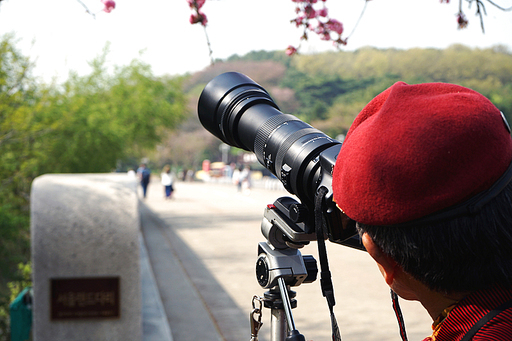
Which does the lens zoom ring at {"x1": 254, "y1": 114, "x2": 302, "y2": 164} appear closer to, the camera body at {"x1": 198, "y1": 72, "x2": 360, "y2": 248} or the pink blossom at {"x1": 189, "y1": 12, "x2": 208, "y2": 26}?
the camera body at {"x1": 198, "y1": 72, "x2": 360, "y2": 248}

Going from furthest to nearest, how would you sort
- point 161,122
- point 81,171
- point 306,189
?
1. point 161,122
2. point 81,171
3. point 306,189

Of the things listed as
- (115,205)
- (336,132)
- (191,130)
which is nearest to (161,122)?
(115,205)

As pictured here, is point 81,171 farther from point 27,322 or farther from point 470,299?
point 470,299

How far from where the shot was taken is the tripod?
4.32 ft

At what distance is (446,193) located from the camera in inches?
28.4

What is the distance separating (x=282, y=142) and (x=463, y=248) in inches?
28.2

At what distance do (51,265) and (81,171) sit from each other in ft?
15.4

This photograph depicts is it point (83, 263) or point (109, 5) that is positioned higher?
point (109, 5)

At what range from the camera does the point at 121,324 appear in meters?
3.59

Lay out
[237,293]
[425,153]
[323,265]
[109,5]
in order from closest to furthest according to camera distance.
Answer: [425,153]
[323,265]
[109,5]
[237,293]

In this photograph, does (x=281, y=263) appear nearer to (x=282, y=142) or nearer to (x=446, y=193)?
(x=282, y=142)

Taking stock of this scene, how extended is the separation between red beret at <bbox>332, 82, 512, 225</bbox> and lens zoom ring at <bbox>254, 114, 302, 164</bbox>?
26.3 inches

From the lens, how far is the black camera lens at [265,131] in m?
1.28

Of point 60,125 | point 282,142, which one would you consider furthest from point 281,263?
point 60,125
